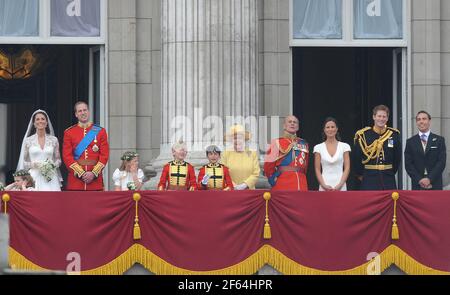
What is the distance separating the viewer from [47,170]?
87.9 feet

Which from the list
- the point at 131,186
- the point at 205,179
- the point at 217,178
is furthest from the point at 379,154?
the point at 131,186

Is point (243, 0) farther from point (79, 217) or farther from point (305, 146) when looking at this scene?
point (79, 217)

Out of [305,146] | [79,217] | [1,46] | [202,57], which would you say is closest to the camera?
[79,217]

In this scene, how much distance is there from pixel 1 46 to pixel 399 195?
30.7 feet

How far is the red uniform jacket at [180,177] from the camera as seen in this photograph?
26359mm

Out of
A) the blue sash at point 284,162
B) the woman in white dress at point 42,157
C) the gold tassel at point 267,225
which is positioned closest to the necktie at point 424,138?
the blue sash at point 284,162

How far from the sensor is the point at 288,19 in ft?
101

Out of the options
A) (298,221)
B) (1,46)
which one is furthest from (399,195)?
(1,46)

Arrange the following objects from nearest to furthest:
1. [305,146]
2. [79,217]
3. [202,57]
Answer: [79,217]
[305,146]
[202,57]

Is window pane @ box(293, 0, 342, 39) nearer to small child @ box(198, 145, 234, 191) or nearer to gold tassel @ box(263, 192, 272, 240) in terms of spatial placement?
small child @ box(198, 145, 234, 191)

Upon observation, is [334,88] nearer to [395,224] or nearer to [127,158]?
[127,158]

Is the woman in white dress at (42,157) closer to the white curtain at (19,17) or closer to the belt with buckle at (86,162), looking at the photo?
the belt with buckle at (86,162)

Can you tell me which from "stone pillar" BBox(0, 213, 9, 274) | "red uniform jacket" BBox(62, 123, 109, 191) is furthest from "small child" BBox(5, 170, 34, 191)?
"stone pillar" BBox(0, 213, 9, 274)

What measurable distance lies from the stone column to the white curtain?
2.71 meters
